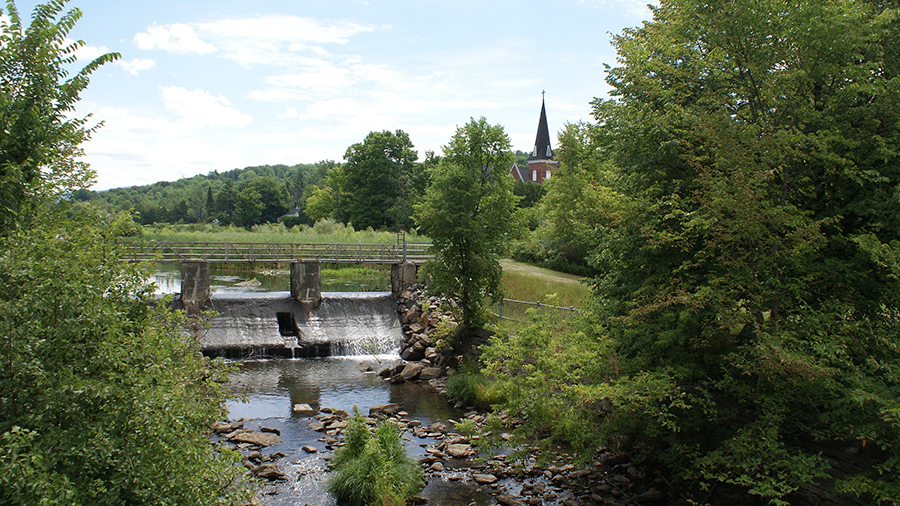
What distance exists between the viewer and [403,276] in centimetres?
2816

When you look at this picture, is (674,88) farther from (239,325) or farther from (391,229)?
(391,229)

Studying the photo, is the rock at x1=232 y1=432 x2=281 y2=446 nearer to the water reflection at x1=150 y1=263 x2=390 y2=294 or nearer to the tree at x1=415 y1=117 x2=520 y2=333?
the tree at x1=415 y1=117 x2=520 y2=333

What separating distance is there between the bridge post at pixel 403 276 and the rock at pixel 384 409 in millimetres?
10822

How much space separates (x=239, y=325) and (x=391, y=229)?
116ft

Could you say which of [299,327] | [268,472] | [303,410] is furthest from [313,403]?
[299,327]

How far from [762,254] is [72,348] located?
348 inches

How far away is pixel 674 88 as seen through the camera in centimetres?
1176

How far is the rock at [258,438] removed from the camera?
574 inches

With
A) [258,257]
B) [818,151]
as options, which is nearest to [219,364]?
[818,151]

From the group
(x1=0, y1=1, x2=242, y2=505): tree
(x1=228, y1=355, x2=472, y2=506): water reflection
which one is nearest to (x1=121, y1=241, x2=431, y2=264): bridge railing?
(x1=228, y1=355, x2=472, y2=506): water reflection

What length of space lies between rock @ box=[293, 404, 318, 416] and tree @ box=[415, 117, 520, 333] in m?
6.01

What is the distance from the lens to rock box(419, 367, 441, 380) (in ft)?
68.6

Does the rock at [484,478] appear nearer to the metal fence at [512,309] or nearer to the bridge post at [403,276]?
the metal fence at [512,309]

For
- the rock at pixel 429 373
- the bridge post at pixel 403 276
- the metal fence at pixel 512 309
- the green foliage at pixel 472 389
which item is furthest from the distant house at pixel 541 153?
the green foliage at pixel 472 389
